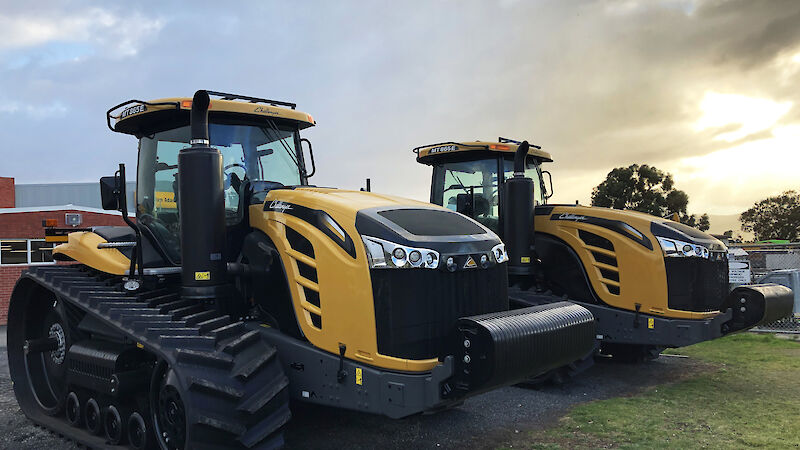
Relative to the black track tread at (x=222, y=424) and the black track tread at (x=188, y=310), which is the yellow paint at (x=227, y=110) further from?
the black track tread at (x=222, y=424)

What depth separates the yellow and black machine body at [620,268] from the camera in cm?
738

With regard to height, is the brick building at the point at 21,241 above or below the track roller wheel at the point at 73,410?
above

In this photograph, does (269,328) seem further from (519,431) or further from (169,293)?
(519,431)

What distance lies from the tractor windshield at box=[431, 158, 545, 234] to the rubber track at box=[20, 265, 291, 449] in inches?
167

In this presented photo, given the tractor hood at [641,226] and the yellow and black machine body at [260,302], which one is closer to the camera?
the yellow and black machine body at [260,302]

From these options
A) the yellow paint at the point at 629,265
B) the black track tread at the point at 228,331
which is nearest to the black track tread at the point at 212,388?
the black track tread at the point at 228,331

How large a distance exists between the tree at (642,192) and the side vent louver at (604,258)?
25.6m

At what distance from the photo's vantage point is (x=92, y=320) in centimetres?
591

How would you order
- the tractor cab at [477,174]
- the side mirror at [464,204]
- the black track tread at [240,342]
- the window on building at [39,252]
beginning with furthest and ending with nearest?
the window on building at [39,252], the tractor cab at [477,174], the side mirror at [464,204], the black track tread at [240,342]

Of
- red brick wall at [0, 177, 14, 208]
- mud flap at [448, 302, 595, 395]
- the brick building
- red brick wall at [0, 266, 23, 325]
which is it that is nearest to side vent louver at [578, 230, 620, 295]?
mud flap at [448, 302, 595, 395]

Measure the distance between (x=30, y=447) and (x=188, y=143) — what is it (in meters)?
3.23

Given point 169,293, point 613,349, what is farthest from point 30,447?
point 613,349

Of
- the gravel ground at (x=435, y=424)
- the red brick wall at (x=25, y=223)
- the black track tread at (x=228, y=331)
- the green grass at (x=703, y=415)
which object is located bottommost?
the green grass at (x=703, y=415)

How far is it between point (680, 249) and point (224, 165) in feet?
17.2
